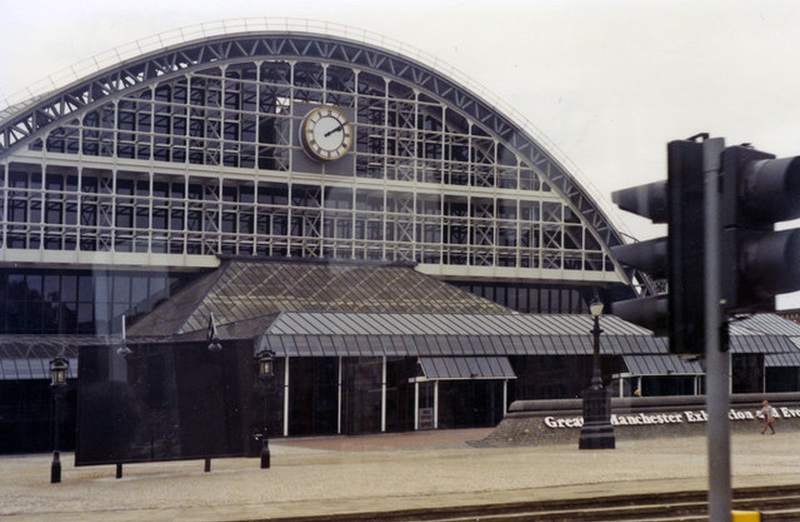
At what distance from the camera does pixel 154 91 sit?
5550cm

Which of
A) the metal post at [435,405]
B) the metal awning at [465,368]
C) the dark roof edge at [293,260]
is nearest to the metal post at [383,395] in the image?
the metal awning at [465,368]

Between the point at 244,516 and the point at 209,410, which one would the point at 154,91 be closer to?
the point at 209,410

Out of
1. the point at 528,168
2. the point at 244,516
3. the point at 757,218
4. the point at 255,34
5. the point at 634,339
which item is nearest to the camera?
the point at 757,218

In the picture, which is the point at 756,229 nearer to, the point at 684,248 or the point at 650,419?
the point at 684,248

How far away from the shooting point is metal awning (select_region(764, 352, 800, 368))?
55.1m

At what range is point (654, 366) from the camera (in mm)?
51750

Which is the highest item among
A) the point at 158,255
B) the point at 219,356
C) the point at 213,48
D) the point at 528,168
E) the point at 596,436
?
the point at 213,48

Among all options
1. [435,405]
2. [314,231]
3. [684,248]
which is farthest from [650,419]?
[684,248]

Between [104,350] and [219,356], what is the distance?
277 cm

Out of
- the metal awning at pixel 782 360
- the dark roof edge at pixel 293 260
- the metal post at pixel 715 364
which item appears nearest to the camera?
the metal post at pixel 715 364

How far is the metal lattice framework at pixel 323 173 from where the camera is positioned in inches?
2131

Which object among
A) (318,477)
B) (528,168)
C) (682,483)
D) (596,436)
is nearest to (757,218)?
(682,483)

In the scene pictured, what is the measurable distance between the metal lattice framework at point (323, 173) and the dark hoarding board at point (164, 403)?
1078 inches

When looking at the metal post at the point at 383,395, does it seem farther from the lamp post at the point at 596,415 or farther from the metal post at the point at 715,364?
the metal post at the point at 715,364
